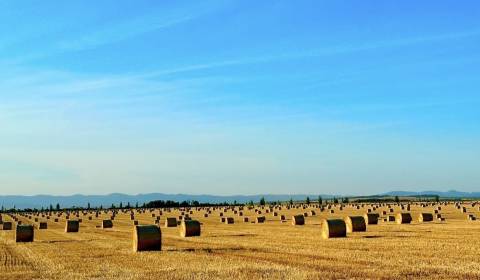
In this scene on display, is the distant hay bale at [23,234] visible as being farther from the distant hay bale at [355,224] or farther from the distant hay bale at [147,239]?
the distant hay bale at [355,224]

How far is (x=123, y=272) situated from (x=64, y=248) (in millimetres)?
10744

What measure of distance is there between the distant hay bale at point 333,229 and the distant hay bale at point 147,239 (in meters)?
7.75

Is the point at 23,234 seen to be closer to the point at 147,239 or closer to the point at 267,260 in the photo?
the point at 147,239

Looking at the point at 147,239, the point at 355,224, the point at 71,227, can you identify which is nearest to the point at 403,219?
the point at 355,224

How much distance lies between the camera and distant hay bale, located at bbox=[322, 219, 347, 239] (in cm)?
3034

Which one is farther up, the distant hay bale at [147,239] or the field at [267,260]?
the distant hay bale at [147,239]

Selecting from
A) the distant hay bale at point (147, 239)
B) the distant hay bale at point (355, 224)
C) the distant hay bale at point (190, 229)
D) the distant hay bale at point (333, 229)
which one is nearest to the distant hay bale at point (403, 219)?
the distant hay bale at point (355, 224)

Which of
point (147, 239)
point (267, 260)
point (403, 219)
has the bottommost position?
point (267, 260)

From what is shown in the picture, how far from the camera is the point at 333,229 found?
30.4 meters

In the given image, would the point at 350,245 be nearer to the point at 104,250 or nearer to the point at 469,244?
the point at 469,244

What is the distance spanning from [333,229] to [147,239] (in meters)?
8.52

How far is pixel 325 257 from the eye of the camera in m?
21.1

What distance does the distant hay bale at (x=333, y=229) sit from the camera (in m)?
30.3

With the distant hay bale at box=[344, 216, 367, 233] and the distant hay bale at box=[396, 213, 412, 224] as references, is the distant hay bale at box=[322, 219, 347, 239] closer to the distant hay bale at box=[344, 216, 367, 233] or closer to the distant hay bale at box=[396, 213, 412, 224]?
the distant hay bale at box=[344, 216, 367, 233]
